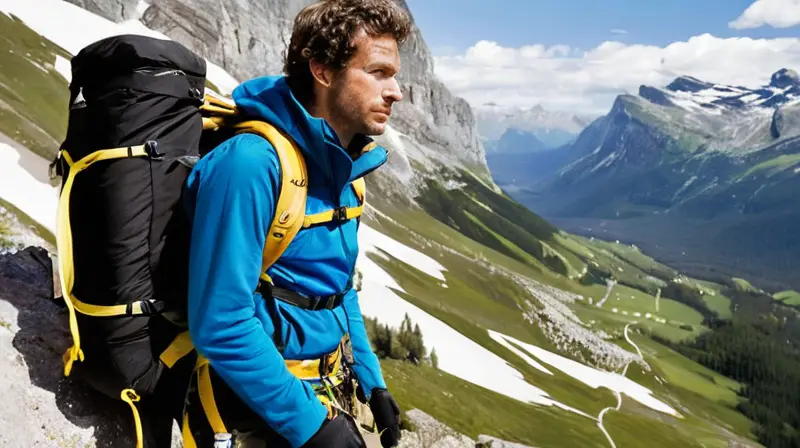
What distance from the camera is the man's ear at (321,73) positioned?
15.5 feet

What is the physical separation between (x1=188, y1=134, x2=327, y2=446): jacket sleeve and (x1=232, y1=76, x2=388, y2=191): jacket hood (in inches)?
12.8

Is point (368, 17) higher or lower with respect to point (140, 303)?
higher

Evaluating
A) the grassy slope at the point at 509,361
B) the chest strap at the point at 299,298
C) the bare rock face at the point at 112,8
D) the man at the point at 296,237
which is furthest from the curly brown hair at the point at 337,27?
the bare rock face at the point at 112,8

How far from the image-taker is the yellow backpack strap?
4273mm

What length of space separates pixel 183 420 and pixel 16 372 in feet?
5.45

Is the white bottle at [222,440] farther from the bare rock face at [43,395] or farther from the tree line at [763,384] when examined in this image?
the tree line at [763,384]

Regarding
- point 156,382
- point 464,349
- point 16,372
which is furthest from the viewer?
point 464,349

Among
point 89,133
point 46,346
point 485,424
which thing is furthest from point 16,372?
point 485,424

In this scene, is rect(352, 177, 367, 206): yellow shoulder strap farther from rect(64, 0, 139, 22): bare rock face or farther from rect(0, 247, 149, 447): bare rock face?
rect(64, 0, 139, 22): bare rock face

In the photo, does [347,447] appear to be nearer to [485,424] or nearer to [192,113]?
[192,113]

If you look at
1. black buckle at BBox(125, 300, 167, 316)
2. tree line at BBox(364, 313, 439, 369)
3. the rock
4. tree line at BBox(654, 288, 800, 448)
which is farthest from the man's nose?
tree line at BBox(654, 288, 800, 448)

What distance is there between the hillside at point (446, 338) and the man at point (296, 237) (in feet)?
6.58

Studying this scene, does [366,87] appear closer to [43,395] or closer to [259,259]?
[259,259]

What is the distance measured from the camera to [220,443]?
4.64 m
